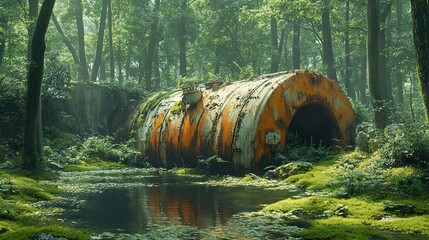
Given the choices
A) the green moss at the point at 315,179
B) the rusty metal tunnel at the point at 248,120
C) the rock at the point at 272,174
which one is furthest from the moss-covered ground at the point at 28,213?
the green moss at the point at 315,179

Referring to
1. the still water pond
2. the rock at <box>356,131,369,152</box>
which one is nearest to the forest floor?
the still water pond

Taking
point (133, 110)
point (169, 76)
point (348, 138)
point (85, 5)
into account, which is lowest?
point (348, 138)

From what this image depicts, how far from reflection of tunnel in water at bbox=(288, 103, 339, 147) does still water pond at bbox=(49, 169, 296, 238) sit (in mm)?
6883

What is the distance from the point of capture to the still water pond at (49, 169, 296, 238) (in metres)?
9.47

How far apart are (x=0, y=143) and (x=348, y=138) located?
1773 cm

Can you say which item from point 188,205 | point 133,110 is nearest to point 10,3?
point 133,110

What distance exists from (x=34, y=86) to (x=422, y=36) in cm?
1408

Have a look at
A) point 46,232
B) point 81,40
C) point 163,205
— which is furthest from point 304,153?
point 81,40

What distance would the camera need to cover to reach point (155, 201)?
12391 mm

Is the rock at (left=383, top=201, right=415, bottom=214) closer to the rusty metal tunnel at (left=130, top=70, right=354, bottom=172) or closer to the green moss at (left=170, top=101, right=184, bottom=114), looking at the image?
the rusty metal tunnel at (left=130, top=70, right=354, bottom=172)

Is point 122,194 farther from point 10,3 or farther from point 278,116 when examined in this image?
point 10,3

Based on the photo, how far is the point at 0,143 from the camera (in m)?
23.9

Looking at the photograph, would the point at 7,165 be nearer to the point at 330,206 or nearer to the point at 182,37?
the point at 330,206

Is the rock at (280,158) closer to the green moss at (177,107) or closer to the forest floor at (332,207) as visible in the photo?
the forest floor at (332,207)
